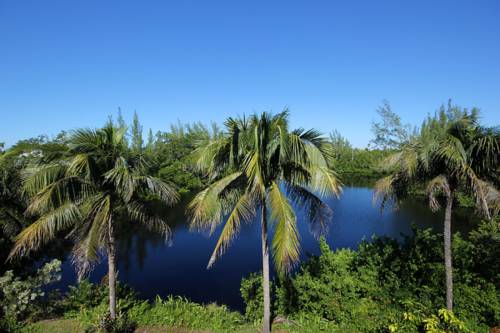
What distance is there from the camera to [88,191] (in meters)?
5.63

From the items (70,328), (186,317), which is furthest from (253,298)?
(70,328)

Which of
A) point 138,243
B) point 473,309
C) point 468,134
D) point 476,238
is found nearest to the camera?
point 468,134

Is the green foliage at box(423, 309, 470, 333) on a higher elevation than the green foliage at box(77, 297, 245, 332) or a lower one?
higher

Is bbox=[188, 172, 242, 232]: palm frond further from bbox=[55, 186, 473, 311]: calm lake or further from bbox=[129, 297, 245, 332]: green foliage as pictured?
bbox=[129, 297, 245, 332]: green foliage

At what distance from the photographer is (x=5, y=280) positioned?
6684 mm

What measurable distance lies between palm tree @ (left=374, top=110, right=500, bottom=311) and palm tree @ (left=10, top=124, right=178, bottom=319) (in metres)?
5.09

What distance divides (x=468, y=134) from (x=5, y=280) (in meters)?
10.9

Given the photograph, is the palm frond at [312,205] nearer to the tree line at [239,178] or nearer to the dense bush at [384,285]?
the tree line at [239,178]

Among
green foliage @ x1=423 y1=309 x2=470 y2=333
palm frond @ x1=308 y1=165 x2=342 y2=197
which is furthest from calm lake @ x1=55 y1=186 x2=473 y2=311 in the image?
green foliage @ x1=423 y1=309 x2=470 y2=333

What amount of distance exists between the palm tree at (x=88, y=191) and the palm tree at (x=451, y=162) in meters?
5.09

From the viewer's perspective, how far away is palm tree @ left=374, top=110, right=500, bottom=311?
5129mm

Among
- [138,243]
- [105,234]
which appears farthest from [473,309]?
[138,243]

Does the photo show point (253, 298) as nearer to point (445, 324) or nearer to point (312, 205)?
point (312, 205)

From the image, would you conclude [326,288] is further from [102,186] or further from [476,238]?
[102,186]
